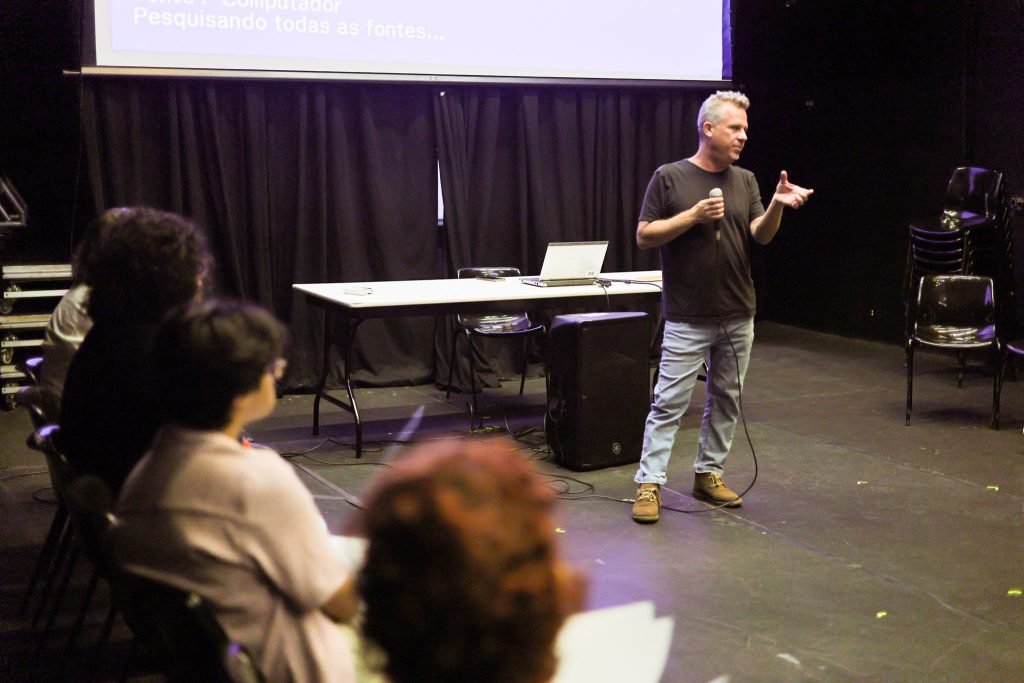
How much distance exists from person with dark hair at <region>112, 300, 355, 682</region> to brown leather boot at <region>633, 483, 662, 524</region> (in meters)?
2.38

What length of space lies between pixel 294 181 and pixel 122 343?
4.26 metres

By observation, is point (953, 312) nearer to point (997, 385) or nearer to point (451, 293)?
point (997, 385)

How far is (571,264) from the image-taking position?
5234 mm

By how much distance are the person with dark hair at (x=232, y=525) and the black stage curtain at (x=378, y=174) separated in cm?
474

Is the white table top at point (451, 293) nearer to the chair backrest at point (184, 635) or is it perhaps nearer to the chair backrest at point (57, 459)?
the chair backrest at point (57, 459)

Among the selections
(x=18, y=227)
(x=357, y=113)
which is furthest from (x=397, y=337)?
(x=18, y=227)

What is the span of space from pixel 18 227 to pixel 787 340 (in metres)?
5.42

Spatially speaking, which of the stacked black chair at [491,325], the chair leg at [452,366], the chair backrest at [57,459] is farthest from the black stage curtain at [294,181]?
the chair backrest at [57,459]

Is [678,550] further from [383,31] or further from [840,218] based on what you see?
[840,218]

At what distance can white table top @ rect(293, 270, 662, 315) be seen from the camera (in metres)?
4.79

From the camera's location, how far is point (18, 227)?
6098 millimetres

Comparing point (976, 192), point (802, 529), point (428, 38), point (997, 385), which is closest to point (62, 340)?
point (802, 529)

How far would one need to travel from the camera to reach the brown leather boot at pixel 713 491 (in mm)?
4117

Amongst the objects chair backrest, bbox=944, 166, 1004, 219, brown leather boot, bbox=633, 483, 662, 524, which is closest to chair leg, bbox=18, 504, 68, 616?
brown leather boot, bbox=633, 483, 662, 524
